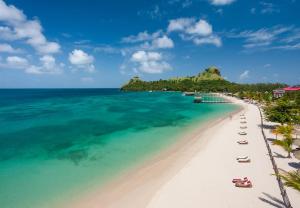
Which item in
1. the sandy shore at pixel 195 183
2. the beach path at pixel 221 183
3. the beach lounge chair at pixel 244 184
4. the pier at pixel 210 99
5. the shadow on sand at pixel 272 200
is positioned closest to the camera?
the shadow on sand at pixel 272 200

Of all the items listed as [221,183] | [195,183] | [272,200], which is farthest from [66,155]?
[272,200]

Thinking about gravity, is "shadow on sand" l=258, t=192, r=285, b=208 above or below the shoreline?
above

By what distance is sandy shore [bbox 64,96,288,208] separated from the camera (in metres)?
17.8

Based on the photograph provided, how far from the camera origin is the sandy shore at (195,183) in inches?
701

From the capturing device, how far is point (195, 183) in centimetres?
2089

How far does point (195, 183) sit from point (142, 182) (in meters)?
4.77

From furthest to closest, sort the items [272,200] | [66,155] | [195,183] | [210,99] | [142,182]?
1. [210,99]
2. [66,155]
3. [142,182]
4. [195,183]
5. [272,200]

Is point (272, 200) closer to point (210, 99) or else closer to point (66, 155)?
point (66, 155)

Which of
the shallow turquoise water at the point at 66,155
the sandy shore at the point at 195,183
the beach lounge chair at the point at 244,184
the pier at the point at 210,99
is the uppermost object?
the pier at the point at 210,99

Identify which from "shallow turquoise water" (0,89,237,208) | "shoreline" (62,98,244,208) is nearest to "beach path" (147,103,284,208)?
"shoreline" (62,98,244,208)

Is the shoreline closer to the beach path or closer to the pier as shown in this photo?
the beach path

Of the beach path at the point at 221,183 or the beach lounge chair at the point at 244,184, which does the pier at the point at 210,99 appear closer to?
the beach path at the point at 221,183

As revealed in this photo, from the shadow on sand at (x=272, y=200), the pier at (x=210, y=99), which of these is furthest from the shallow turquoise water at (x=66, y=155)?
the pier at (x=210, y=99)

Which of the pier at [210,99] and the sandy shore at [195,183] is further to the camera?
the pier at [210,99]
